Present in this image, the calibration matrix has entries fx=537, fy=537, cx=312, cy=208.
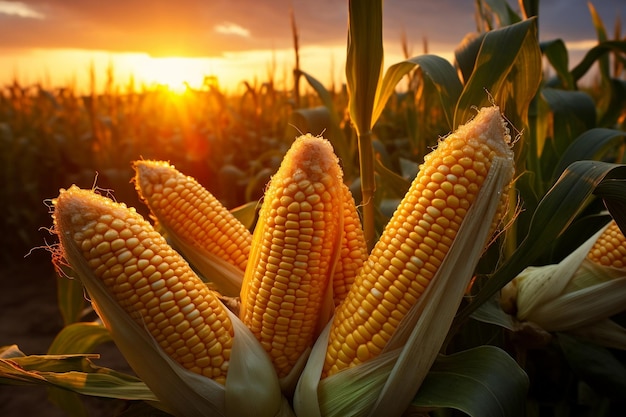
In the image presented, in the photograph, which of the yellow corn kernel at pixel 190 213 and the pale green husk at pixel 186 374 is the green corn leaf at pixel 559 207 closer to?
the pale green husk at pixel 186 374

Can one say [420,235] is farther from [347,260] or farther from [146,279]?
[146,279]

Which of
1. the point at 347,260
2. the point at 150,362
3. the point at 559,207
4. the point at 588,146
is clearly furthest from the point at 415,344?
the point at 588,146

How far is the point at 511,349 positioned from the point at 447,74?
38.4 inches

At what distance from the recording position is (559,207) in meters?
1.36

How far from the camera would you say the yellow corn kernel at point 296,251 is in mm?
1325

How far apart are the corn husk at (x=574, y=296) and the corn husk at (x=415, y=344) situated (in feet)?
1.74

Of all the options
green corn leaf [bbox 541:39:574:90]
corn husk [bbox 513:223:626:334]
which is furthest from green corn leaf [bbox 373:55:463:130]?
green corn leaf [bbox 541:39:574:90]

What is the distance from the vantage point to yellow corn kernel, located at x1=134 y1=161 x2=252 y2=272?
1.67 metres

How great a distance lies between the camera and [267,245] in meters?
1.38

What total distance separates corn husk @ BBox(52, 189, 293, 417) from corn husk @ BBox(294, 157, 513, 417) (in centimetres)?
11

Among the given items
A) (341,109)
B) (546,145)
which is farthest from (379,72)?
(341,109)

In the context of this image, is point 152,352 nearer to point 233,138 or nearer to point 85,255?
point 85,255

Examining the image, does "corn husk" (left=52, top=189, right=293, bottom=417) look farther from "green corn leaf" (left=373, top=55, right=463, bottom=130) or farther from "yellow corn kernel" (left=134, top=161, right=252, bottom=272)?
"green corn leaf" (left=373, top=55, right=463, bottom=130)

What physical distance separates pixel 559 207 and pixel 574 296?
0.43m
